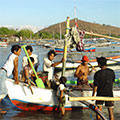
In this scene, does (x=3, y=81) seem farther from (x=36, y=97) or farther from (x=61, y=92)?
(x=61, y=92)

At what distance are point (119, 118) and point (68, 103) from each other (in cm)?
172

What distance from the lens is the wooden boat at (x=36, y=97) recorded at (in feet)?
25.8

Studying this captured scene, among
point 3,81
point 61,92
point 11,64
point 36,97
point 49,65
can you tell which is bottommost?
point 36,97

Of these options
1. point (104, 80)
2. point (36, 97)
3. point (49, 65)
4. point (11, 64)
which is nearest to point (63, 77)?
point (49, 65)

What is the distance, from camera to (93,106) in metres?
5.70

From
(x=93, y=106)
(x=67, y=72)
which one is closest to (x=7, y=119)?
(x=93, y=106)

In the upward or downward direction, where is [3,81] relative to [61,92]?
upward

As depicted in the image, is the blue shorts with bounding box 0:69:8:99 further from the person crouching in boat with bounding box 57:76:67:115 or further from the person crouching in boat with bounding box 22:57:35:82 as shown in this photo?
the person crouching in boat with bounding box 57:76:67:115

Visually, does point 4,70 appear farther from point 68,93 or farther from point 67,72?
point 67,72

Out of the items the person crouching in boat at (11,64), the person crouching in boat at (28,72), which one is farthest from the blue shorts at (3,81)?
the person crouching in boat at (28,72)

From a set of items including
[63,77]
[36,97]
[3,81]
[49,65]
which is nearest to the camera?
[3,81]

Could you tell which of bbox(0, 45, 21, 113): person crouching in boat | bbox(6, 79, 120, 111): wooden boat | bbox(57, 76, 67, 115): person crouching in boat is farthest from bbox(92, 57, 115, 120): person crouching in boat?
bbox(0, 45, 21, 113): person crouching in boat

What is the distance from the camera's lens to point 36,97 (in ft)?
26.2

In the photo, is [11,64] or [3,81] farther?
[3,81]
